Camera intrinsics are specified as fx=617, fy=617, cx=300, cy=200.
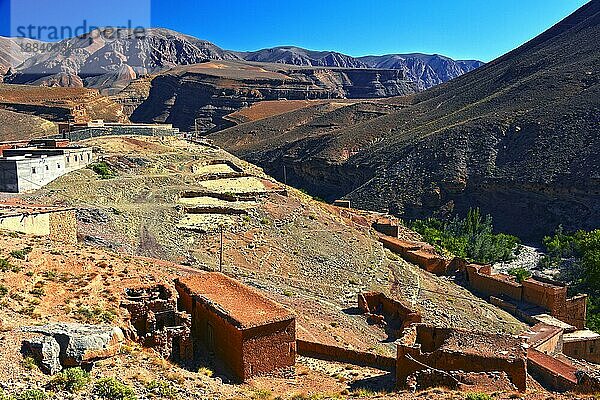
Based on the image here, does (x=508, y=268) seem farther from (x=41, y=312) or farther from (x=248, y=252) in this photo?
(x=41, y=312)

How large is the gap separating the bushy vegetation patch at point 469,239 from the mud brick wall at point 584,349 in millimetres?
14666

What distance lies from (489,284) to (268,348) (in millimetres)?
19065

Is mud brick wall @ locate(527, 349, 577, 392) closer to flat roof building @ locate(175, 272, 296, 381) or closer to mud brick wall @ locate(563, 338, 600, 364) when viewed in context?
mud brick wall @ locate(563, 338, 600, 364)

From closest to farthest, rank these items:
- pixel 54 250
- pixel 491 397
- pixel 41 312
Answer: pixel 491 397, pixel 41 312, pixel 54 250

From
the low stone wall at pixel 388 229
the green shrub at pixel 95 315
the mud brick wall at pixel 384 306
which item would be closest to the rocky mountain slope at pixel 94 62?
the low stone wall at pixel 388 229

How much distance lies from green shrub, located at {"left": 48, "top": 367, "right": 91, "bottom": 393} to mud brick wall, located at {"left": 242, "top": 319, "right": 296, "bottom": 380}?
3.87 metres

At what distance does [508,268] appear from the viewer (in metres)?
38.9

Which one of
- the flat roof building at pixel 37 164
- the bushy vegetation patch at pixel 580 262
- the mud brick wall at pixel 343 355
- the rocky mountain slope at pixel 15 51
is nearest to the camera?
the mud brick wall at pixel 343 355

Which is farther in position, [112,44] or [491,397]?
[112,44]

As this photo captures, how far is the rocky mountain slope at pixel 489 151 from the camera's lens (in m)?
51.9

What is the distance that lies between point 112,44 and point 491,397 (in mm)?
170987

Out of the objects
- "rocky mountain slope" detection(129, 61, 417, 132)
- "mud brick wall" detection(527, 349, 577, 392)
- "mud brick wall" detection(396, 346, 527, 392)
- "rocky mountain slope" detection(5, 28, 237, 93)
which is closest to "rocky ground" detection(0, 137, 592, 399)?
"mud brick wall" detection(396, 346, 527, 392)

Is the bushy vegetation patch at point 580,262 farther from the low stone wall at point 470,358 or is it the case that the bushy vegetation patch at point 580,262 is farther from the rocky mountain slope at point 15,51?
the rocky mountain slope at point 15,51

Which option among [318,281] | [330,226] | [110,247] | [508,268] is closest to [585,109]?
[508,268]
